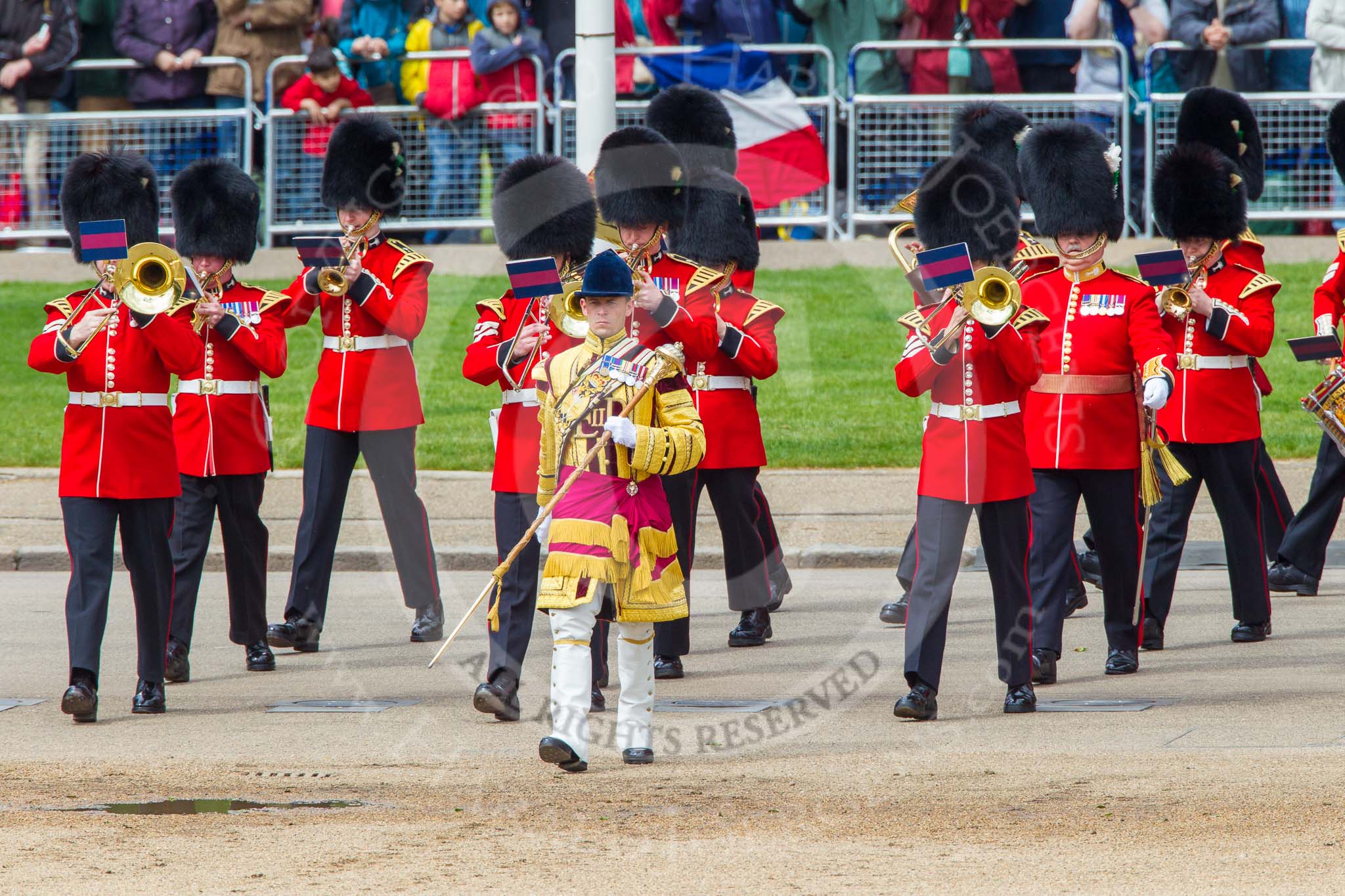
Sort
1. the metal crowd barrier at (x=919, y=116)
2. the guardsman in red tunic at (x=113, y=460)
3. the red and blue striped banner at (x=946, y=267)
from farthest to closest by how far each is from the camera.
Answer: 1. the metal crowd barrier at (x=919, y=116)
2. the guardsman in red tunic at (x=113, y=460)
3. the red and blue striped banner at (x=946, y=267)

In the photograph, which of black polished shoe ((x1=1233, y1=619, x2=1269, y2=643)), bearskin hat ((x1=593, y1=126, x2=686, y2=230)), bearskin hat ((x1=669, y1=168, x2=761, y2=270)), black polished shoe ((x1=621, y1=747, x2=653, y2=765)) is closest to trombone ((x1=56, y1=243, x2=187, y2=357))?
bearskin hat ((x1=593, y1=126, x2=686, y2=230))

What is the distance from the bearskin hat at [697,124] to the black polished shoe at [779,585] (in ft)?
5.28

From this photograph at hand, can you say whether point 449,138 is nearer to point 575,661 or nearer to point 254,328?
point 254,328

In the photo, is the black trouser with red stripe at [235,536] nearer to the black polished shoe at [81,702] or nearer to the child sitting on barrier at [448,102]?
the black polished shoe at [81,702]

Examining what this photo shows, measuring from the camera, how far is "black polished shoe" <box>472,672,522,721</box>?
6.47 meters

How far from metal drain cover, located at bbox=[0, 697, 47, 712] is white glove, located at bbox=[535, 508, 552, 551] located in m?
1.94

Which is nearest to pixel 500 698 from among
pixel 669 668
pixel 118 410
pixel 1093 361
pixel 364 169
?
pixel 669 668

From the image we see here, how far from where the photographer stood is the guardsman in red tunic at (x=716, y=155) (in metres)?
7.86

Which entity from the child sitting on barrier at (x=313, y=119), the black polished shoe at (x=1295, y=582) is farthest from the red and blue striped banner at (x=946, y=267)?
the child sitting on barrier at (x=313, y=119)

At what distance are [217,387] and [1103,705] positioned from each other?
3354 millimetres

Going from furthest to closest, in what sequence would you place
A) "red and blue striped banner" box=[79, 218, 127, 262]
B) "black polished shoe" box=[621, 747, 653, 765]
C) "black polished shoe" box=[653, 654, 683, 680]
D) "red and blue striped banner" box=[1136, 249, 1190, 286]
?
"black polished shoe" box=[653, 654, 683, 680] → "red and blue striped banner" box=[1136, 249, 1190, 286] → "red and blue striped banner" box=[79, 218, 127, 262] → "black polished shoe" box=[621, 747, 653, 765]

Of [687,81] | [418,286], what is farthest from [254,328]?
[687,81]

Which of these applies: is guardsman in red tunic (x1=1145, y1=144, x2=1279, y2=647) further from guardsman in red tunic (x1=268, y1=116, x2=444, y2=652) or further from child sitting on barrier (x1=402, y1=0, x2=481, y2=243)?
child sitting on barrier (x1=402, y1=0, x2=481, y2=243)

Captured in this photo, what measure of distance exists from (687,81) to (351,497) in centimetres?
437
